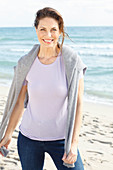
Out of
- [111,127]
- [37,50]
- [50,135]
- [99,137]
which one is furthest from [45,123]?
[111,127]

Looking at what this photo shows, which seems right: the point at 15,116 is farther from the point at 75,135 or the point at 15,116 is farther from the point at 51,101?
the point at 75,135

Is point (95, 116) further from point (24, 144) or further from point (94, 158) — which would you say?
point (24, 144)

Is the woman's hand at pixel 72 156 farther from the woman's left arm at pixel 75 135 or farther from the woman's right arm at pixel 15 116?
the woman's right arm at pixel 15 116

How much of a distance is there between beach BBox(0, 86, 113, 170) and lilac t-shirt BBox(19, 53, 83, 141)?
194 centimetres

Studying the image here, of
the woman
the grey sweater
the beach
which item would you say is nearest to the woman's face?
the woman

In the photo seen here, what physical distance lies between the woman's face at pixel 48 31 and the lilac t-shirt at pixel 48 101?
13cm

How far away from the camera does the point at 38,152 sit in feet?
6.95

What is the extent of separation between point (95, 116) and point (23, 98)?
14.8ft

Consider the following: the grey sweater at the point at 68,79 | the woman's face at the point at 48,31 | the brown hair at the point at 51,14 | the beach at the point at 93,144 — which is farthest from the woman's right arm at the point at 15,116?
the beach at the point at 93,144

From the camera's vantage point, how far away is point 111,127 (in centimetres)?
581

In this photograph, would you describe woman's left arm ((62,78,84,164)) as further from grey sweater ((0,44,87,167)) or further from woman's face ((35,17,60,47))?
woman's face ((35,17,60,47))

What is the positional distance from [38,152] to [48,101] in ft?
1.33

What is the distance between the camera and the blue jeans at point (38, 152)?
2.06 meters

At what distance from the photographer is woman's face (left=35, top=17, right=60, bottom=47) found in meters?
2.02
